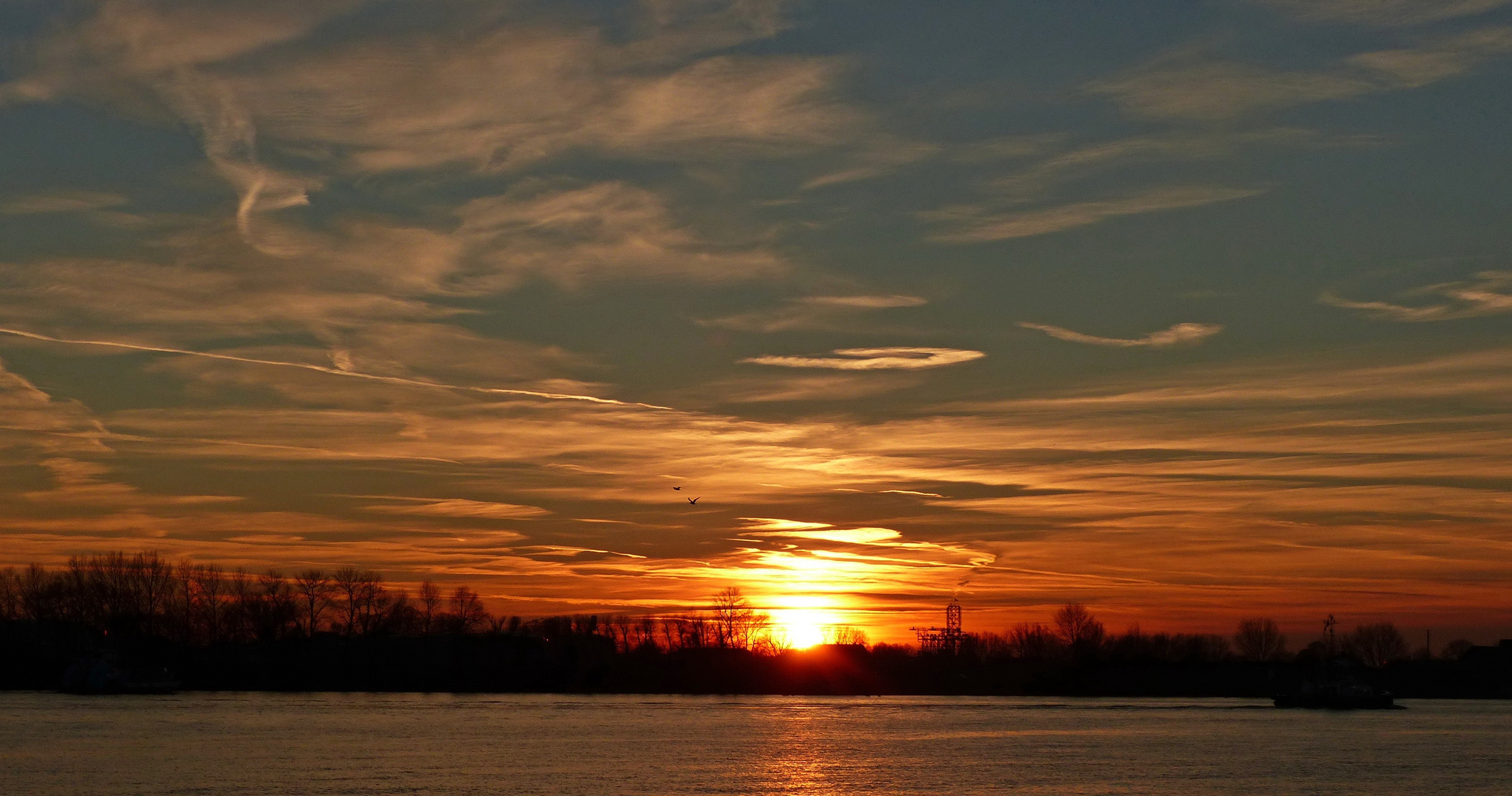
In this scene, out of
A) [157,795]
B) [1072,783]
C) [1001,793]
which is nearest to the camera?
[157,795]

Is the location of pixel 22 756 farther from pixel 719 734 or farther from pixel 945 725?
pixel 945 725

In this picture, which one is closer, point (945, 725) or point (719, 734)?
point (719, 734)

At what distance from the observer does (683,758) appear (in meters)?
129

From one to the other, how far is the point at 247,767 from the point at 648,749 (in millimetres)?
40412

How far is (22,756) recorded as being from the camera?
116 m

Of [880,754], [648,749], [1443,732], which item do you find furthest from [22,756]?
[1443,732]

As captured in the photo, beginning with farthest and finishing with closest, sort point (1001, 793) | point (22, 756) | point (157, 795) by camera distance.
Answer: point (22, 756), point (1001, 793), point (157, 795)

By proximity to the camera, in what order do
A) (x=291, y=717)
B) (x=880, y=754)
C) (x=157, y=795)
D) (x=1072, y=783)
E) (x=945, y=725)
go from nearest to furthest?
1. (x=157, y=795)
2. (x=1072, y=783)
3. (x=880, y=754)
4. (x=291, y=717)
5. (x=945, y=725)

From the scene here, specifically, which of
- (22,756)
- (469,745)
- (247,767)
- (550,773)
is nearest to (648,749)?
(469,745)

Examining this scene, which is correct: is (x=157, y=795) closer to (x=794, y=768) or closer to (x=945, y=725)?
(x=794, y=768)

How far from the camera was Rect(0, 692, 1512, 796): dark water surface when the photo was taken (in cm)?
10212

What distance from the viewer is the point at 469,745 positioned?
139m

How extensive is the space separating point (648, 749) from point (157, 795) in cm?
5605

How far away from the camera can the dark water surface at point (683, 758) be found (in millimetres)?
102125
